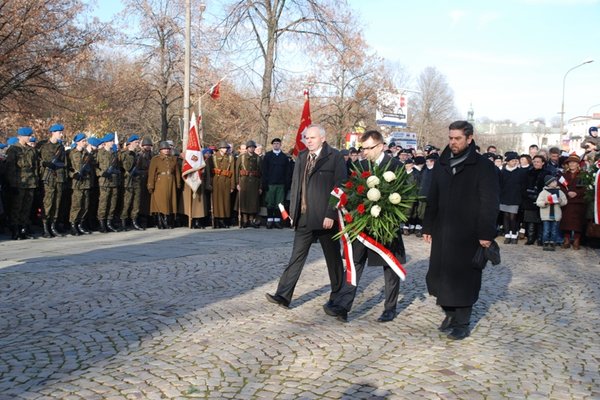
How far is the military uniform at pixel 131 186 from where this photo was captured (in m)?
14.3

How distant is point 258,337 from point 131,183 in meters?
9.27

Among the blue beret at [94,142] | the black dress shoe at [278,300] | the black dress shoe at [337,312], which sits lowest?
the black dress shoe at [337,312]

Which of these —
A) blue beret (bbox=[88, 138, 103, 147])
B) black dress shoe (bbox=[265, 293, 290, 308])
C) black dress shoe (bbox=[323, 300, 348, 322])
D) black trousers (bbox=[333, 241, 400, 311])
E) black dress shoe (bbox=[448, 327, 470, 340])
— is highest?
blue beret (bbox=[88, 138, 103, 147])

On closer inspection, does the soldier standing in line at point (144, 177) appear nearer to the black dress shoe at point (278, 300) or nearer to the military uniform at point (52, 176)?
the military uniform at point (52, 176)

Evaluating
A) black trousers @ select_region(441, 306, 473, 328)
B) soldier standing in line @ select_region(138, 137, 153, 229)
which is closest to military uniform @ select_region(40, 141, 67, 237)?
soldier standing in line @ select_region(138, 137, 153, 229)

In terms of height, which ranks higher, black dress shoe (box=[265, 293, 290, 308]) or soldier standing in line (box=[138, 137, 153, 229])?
soldier standing in line (box=[138, 137, 153, 229])

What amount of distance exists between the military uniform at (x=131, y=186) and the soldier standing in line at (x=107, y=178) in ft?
0.72

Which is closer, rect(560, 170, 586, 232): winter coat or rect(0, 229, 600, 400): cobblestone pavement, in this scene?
rect(0, 229, 600, 400): cobblestone pavement

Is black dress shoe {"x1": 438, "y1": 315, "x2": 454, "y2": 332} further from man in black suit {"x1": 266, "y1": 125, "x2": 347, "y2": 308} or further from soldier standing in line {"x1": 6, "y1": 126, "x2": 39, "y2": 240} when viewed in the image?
soldier standing in line {"x1": 6, "y1": 126, "x2": 39, "y2": 240}

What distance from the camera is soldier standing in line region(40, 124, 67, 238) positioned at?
496 inches

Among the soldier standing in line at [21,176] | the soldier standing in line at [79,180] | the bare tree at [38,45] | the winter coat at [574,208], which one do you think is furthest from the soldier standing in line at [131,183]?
the winter coat at [574,208]

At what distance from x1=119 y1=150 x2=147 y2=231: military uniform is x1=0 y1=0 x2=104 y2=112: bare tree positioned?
7.47 m

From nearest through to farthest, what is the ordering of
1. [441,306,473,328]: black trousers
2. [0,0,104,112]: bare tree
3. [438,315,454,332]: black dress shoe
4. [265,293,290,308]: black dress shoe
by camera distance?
[441,306,473,328]: black trousers < [438,315,454,332]: black dress shoe < [265,293,290,308]: black dress shoe < [0,0,104,112]: bare tree

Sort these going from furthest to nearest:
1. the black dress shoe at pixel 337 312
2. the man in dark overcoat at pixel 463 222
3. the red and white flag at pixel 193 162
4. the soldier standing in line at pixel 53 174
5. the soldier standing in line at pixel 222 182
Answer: the soldier standing in line at pixel 222 182 → the red and white flag at pixel 193 162 → the soldier standing in line at pixel 53 174 → the black dress shoe at pixel 337 312 → the man in dark overcoat at pixel 463 222
